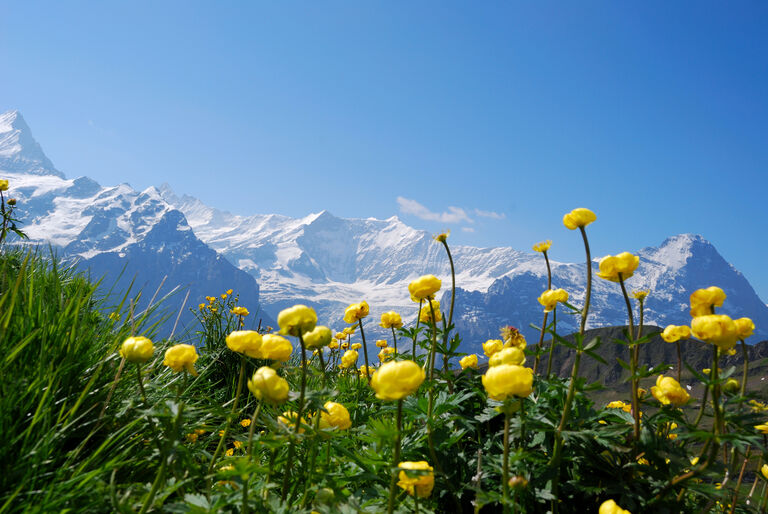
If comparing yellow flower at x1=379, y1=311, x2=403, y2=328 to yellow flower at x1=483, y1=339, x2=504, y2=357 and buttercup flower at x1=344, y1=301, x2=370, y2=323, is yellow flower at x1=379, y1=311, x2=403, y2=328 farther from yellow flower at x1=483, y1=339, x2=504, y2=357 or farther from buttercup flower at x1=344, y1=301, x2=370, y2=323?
yellow flower at x1=483, y1=339, x2=504, y2=357

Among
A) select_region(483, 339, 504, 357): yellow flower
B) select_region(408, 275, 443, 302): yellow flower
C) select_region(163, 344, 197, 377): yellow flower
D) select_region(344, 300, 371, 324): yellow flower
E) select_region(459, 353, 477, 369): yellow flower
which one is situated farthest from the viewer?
select_region(344, 300, 371, 324): yellow flower

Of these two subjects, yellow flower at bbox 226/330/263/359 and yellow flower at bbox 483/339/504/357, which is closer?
yellow flower at bbox 226/330/263/359

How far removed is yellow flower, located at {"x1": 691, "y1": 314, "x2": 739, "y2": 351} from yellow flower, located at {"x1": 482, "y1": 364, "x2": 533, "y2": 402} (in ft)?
1.82

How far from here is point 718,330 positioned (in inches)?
45.6

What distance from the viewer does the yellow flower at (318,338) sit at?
1353 millimetres

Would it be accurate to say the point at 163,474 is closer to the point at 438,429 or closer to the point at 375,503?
the point at 375,503

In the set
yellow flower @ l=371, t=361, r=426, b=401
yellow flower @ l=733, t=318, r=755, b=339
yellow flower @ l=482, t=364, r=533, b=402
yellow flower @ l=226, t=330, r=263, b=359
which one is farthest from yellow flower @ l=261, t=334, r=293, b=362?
yellow flower @ l=733, t=318, r=755, b=339

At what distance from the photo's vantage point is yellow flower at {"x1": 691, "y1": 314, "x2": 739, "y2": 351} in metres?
1.16

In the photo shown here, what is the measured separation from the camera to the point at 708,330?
117 centimetres

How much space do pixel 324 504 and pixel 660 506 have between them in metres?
1.05

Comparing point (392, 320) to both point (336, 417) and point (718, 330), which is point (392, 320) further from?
point (718, 330)

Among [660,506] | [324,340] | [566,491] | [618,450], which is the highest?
[324,340]

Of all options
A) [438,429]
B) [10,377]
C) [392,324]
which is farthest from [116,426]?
[392,324]

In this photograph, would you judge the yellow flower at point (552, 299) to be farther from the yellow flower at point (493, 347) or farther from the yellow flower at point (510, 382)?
the yellow flower at point (510, 382)
